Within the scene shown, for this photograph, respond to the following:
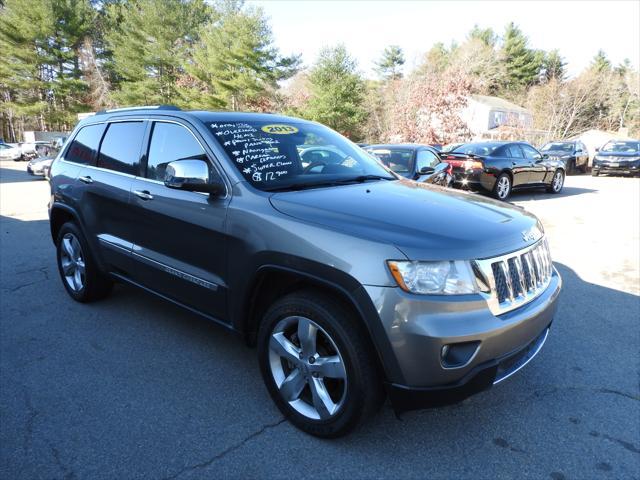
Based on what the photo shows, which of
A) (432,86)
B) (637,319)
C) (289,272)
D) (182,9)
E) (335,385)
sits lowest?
(637,319)

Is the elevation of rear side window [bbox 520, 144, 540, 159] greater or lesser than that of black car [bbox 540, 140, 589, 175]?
greater

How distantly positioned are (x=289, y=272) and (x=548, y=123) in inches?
1795

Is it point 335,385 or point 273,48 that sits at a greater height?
point 273,48

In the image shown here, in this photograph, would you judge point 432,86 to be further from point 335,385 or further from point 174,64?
point 335,385

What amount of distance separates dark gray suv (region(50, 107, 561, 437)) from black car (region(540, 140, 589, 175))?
2087 centimetres

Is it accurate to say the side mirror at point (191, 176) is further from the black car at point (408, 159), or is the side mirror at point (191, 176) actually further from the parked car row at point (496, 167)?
the parked car row at point (496, 167)

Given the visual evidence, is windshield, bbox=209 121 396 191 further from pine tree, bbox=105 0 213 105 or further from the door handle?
pine tree, bbox=105 0 213 105

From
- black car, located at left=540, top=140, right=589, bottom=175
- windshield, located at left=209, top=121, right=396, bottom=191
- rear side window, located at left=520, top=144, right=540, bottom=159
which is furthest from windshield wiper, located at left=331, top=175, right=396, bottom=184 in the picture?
black car, located at left=540, top=140, right=589, bottom=175

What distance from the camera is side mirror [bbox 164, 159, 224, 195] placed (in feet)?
8.96

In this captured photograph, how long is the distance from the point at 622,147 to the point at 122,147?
23552 mm

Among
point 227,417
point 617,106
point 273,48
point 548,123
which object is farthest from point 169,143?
point 617,106

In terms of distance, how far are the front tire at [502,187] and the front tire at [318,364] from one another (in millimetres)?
10234

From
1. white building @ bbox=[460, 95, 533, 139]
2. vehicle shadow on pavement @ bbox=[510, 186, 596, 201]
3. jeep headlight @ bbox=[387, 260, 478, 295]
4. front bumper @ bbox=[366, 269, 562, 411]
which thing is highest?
white building @ bbox=[460, 95, 533, 139]

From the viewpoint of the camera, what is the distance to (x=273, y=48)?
114ft
